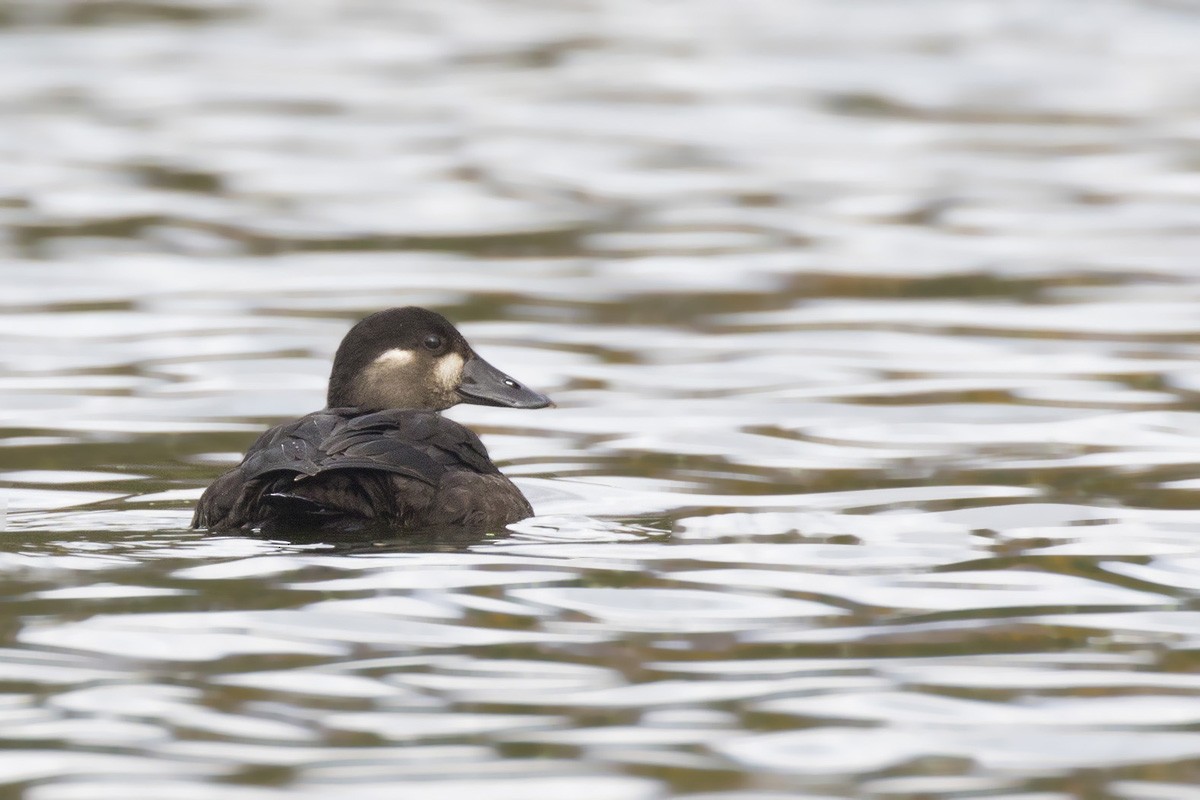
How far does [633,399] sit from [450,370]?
201 cm

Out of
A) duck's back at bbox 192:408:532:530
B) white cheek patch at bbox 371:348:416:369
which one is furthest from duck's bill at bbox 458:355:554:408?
duck's back at bbox 192:408:532:530

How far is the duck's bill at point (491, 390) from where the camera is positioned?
29.2 ft

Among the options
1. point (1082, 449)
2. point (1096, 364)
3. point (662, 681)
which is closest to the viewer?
point (662, 681)

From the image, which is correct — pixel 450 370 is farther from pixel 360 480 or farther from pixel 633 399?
pixel 633 399

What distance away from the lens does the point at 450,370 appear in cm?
879

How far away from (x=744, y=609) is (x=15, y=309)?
23.6ft

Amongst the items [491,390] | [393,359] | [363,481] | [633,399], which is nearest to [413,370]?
[393,359]

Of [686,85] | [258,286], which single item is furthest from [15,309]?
[686,85]

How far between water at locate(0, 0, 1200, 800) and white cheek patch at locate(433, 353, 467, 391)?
52 centimetres

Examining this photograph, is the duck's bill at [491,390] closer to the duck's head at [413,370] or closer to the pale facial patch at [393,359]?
the duck's head at [413,370]

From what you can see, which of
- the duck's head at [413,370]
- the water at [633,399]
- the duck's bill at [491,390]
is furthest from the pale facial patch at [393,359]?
the water at [633,399]

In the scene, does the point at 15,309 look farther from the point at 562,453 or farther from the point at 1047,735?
the point at 1047,735

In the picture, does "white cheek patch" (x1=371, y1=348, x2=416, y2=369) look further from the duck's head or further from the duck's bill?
the duck's bill

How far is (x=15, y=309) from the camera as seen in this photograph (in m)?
12.7
